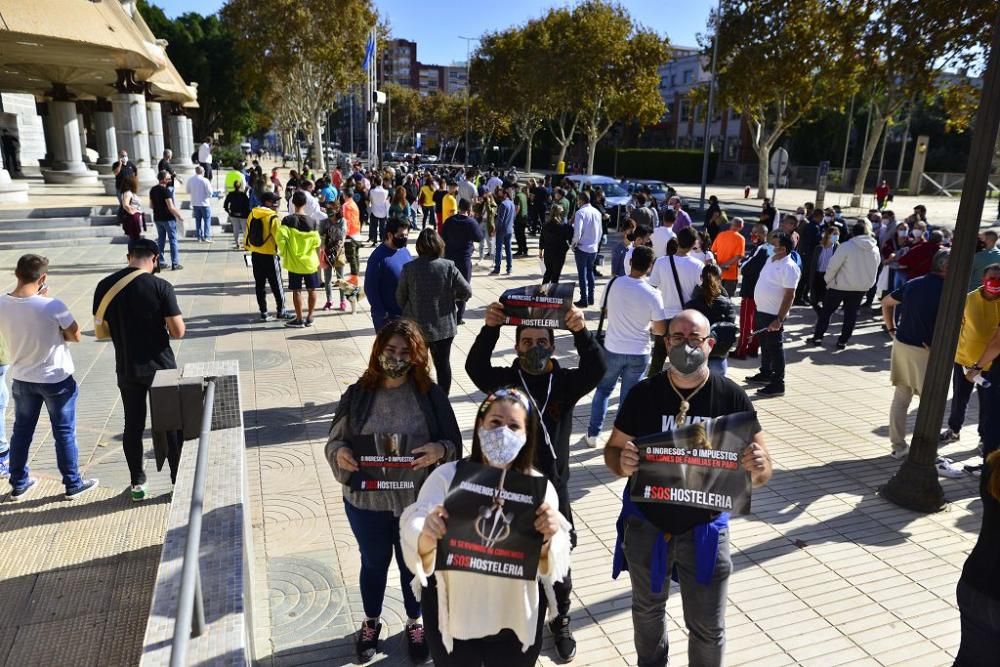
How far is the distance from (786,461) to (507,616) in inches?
177

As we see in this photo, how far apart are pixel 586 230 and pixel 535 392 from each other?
8703mm

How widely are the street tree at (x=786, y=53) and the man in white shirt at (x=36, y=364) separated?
1113 inches

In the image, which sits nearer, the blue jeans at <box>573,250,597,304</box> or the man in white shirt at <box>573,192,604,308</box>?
the man in white shirt at <box>573,192,604,308</box>

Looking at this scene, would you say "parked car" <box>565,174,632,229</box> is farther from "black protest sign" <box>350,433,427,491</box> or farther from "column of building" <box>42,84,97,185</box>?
"column of building" <box>42,84,97,185</box>

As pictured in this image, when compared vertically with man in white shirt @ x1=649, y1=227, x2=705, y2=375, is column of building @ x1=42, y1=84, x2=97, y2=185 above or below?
above

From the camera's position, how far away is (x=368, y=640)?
148 inches

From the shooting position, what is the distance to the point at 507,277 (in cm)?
1518

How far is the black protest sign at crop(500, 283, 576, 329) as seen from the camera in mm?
3852

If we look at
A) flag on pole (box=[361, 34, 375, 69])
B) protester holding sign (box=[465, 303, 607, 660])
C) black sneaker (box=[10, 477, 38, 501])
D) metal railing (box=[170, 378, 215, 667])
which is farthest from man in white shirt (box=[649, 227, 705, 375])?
flag on pole (box=[361, 34, 375, 69])

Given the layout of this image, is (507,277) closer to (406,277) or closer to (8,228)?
(406,277)

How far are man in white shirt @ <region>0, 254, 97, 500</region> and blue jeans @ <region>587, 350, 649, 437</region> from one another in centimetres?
427

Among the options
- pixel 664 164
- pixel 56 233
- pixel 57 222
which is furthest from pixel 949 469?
pixel 664 164

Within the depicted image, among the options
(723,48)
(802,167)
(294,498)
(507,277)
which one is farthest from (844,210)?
(294,498)

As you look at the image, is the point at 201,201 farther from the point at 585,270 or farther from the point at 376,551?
the point at 376,551
